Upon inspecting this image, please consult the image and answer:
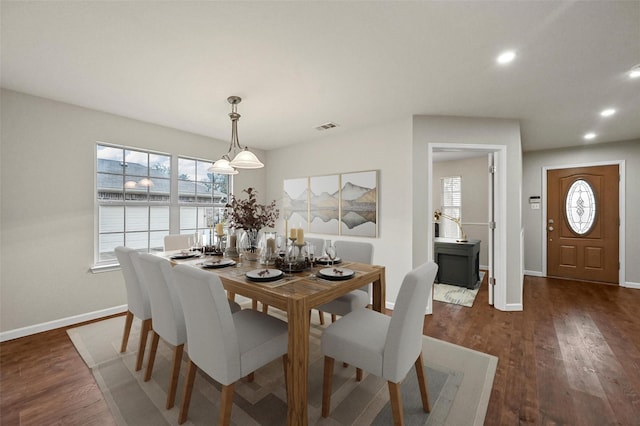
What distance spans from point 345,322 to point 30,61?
10.7ft

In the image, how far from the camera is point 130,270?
2.15 m

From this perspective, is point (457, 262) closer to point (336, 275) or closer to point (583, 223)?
point (583, 223)

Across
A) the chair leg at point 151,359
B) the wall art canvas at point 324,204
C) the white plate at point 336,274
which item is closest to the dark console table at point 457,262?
the wall art canvas at point 324,204

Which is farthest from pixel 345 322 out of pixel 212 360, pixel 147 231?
pixel 147 231

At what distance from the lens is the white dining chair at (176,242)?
319cm

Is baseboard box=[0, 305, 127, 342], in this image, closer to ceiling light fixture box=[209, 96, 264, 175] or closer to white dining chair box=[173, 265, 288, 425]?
ceiling light fixture box=[209, 96, 264, 175]

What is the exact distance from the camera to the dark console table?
14.1ft

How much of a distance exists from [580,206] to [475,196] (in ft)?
5.48

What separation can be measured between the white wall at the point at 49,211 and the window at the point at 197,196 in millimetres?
903

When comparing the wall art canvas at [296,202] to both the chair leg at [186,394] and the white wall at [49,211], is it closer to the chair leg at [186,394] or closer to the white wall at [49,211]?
the white wall at [49,211]

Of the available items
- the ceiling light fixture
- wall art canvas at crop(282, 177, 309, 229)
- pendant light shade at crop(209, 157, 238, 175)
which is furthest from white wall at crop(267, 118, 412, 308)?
pendant light shade at crop(209, 157, 238, 175)

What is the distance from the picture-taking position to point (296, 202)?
188 inches

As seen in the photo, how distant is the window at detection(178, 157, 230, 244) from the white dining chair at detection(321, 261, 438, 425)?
2929mm

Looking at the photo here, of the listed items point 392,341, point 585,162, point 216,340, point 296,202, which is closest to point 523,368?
point 392,341
